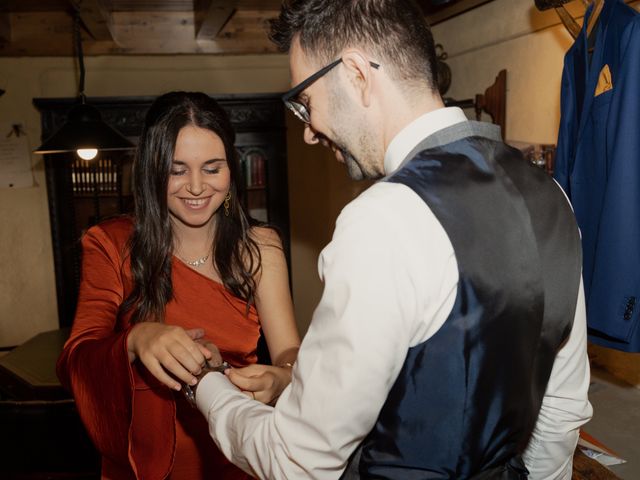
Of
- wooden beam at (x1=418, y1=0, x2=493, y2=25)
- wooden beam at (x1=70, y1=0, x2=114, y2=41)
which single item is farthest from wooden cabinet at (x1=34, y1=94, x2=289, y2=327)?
wooden beam at (x1=418, y1=0, x2=493, y2=25)

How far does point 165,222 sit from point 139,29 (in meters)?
3.35

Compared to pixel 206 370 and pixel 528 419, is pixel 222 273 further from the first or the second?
pixel 528 419

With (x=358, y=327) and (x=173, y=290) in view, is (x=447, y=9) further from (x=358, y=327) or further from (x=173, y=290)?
(x=358, y=327)

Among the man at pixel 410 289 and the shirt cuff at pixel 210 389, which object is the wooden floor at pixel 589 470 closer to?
the man at pixel 410 289

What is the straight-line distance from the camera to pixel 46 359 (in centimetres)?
328

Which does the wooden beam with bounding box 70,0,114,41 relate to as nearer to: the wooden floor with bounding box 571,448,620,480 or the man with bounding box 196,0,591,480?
the man with bounding box 196,0,591,480

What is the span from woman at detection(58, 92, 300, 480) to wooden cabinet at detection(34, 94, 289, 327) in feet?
8.72

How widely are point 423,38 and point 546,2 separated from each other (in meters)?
1.32

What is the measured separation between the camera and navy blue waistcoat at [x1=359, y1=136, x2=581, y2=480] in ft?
2.56

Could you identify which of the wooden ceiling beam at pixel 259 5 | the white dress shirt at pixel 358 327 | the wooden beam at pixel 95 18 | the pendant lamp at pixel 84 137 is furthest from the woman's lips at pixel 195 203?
the wooden ceiling beam at pixel 259 5

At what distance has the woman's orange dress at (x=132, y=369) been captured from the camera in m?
1.43

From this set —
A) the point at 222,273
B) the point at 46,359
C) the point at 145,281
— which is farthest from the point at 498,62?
the point at 46,359

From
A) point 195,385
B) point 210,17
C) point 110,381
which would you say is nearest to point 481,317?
point 195,385

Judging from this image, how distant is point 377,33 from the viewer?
91cm
